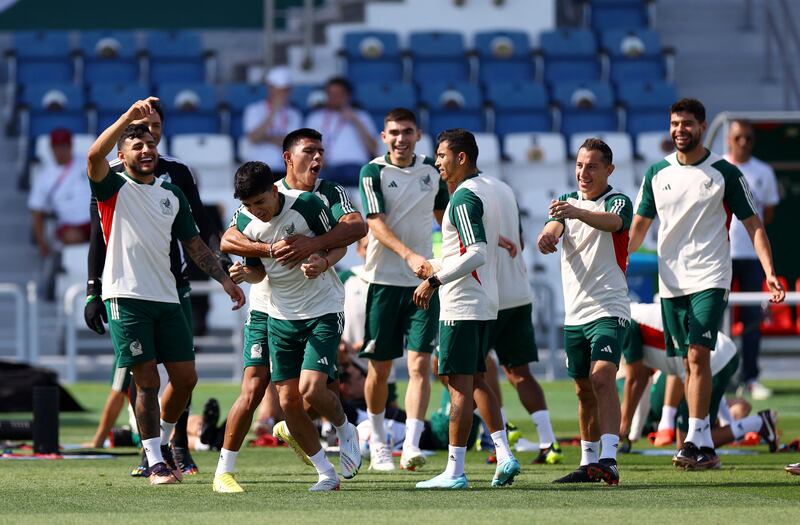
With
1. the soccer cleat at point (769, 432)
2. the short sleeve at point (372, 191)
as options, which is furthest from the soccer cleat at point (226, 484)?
the soccer cleat at point (769, 432)

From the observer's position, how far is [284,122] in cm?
2142

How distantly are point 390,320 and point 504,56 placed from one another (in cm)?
1431

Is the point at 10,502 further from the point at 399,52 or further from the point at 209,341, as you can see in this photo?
the point at 399,52

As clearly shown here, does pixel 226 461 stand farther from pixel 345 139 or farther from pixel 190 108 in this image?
pixel 190 108

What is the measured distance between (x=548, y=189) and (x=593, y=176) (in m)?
12.9

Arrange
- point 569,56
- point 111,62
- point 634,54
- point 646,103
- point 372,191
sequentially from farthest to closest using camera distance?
point 634,54 < point 569,56 < point 111,62 < point 646,103 < point 372,191

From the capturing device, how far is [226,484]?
8633 millimetres

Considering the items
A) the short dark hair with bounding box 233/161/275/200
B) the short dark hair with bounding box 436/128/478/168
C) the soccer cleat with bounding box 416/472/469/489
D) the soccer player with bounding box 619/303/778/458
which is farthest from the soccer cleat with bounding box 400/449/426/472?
the short dark hair with bounding box 233/161/275/200

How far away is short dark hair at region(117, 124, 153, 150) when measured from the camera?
9.12 m

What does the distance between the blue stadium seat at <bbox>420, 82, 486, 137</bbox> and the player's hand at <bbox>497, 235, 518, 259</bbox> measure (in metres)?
12.2

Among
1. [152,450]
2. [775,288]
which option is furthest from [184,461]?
[775,288]

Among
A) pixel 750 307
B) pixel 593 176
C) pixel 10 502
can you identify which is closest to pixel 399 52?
pixel 750 307

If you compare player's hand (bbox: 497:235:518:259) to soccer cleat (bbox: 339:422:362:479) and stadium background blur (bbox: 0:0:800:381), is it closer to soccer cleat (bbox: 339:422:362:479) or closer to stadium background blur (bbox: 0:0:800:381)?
soccer cleat (bbox: 339:422:362:479)

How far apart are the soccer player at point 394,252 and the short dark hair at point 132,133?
5.74 feet
